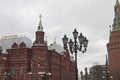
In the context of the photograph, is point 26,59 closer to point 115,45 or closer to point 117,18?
point 115,45

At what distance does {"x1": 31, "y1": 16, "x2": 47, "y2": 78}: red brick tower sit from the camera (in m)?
71.4

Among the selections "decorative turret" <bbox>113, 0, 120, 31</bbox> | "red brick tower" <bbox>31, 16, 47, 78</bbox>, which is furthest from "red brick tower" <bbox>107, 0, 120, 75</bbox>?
"red brick tower" <bbox>31, 16, 47, 78</bbox>

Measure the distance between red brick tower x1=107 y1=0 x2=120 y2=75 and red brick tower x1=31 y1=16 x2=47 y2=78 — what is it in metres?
42.4

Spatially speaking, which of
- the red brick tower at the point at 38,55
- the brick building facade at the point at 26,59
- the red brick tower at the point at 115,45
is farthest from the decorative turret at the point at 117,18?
the red brick tower at the point at 38,55

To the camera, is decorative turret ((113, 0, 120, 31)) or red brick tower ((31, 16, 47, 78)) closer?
red brick tower ((31, 16, 47, 78))

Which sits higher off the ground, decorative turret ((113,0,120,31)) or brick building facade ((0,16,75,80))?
decorative turret ((113,0,120,31))

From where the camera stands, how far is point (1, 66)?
75.0 metres

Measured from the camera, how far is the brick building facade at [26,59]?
71.9 m

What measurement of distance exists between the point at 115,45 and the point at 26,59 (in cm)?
4938

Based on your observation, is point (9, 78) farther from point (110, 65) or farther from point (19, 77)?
point (110, 65)

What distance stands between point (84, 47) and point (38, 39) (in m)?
49.2

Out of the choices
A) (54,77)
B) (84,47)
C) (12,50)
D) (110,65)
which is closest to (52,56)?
(54,77)

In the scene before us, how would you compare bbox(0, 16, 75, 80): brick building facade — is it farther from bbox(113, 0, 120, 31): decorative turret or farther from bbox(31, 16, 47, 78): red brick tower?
bbox(113, 0, 120, 31): decorative turret

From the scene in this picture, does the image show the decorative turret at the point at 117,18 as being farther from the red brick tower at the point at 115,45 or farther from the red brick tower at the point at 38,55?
the red brick tower at the point at 38,55
